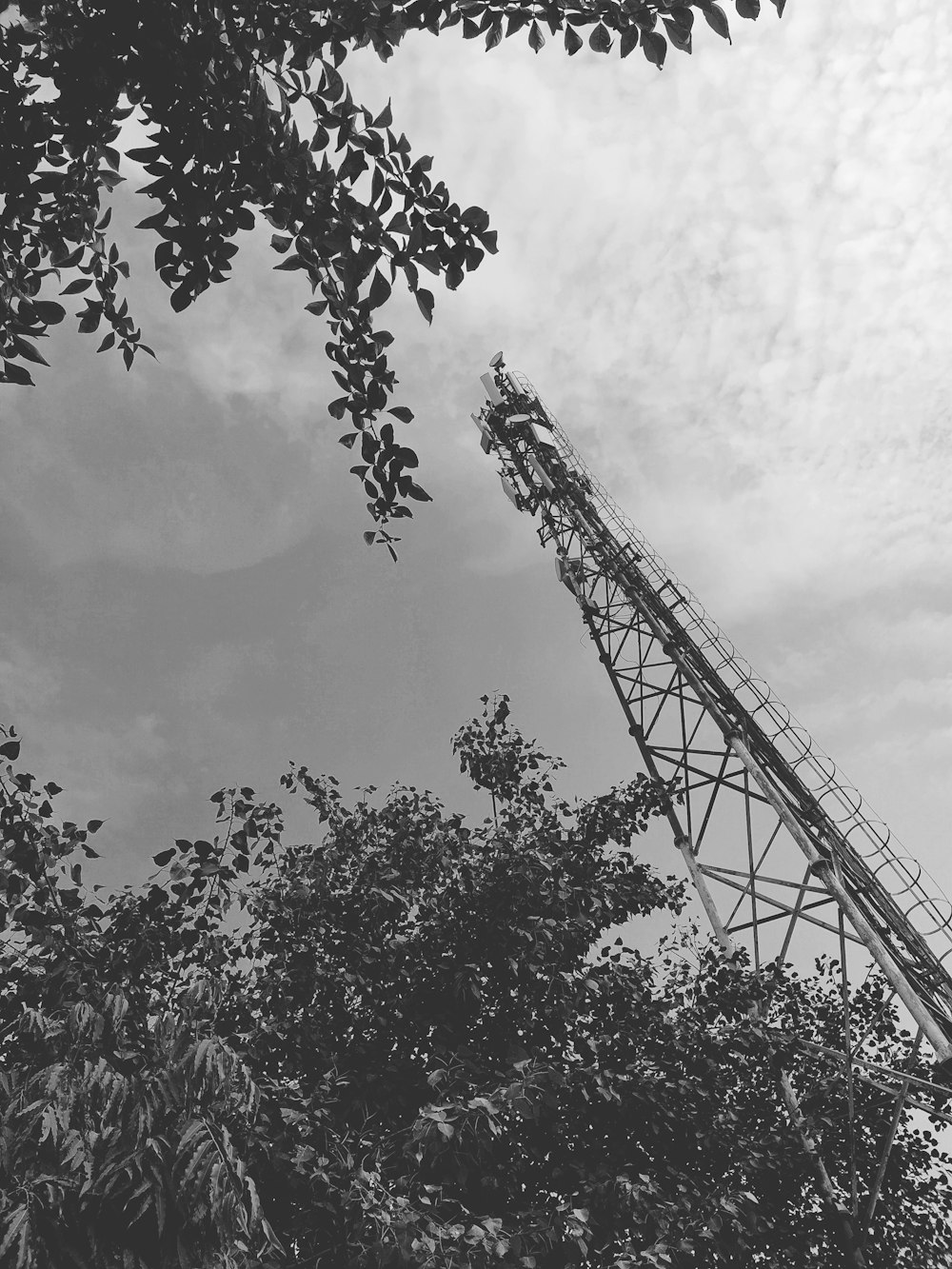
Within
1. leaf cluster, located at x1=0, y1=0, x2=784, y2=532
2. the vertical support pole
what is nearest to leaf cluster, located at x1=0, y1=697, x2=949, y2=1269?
the vertical support pole

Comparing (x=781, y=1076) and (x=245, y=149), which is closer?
(x=245, y=149)

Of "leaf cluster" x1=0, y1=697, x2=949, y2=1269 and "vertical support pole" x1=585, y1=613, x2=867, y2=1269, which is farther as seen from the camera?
"vertical support pole" x1=585, y1=613, x2=867, y2=1269

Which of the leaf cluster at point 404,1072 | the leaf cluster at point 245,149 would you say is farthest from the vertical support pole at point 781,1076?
the leaf cluster at point 245,149

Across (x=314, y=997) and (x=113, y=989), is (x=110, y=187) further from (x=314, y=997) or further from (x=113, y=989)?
(x=314, y=997)

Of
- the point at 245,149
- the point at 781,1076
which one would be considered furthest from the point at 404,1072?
the point at 245,149

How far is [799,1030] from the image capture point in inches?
305

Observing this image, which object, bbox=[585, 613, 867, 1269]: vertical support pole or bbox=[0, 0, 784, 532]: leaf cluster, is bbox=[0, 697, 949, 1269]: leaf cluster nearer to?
bbox=[585, 613, 867, 1269]: vertical support pole

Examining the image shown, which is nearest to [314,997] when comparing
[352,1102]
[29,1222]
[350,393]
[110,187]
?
[352,1102]

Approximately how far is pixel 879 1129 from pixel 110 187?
1258cm

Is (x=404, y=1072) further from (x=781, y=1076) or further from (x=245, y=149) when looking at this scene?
(x=245, y=149)

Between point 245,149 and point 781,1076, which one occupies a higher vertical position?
point 245,149

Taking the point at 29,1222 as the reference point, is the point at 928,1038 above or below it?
below

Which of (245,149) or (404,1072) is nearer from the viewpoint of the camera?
(245,149)

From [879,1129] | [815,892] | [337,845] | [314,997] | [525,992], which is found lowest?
[879,1129]
